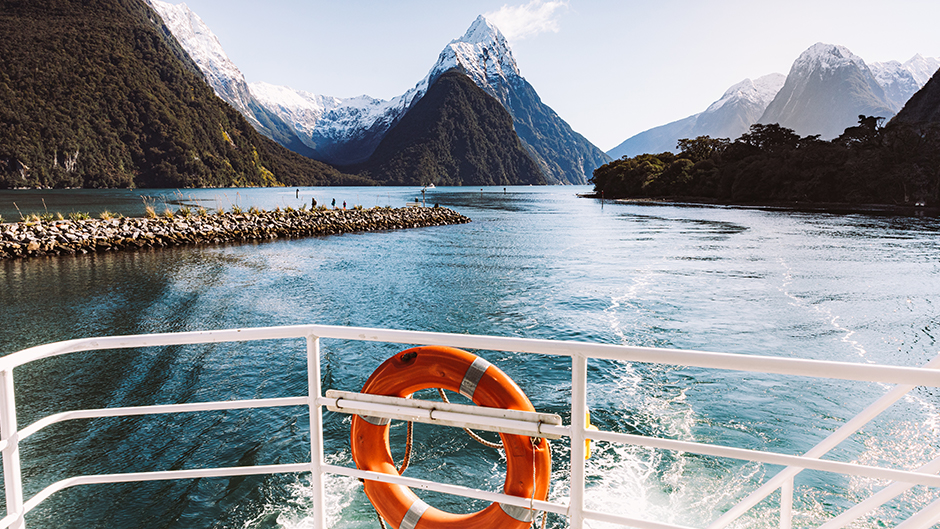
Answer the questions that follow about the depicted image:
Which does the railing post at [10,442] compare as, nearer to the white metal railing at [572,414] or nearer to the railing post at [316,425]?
the white metal railing at [572,414]

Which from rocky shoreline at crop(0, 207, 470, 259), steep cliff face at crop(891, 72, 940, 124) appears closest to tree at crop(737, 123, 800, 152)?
steep cliff face at crop(891, 72, 940, 124)

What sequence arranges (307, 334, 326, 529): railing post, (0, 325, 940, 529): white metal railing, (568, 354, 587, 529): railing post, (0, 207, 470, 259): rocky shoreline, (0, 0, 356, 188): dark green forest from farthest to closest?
(0, 0, 356, 188): dark green forest → (0, 207, 470, 259): rocky shoreline → (307, 334, 326, 529): railing post → (568, 354, 587, 529): railing post → (0, 325, 940, 529): white metal railing

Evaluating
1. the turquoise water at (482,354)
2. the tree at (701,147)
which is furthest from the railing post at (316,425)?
the tree at (701,147)

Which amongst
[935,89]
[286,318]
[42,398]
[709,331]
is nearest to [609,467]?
→ [709,331]

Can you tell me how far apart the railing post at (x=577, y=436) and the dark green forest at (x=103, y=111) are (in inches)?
5222

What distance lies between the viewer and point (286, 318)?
35.8ft

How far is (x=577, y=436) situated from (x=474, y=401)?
1.45 ft

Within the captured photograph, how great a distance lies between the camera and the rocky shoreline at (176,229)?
762 inches

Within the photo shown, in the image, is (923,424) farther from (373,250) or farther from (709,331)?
(373,250)

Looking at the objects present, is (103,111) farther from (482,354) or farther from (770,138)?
(482,354)

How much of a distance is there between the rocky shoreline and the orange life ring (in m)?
23.0

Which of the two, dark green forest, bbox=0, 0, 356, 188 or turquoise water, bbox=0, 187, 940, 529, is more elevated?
dark green forest, bbox=0, 0, 356, 188

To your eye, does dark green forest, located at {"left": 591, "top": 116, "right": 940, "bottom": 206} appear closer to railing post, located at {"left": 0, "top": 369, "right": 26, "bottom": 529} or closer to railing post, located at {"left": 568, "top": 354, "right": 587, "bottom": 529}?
railing post, located at {"left": 568, "top": 354, "right": 587, "bottom": 529}

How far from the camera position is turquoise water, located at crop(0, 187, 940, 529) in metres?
4.61
